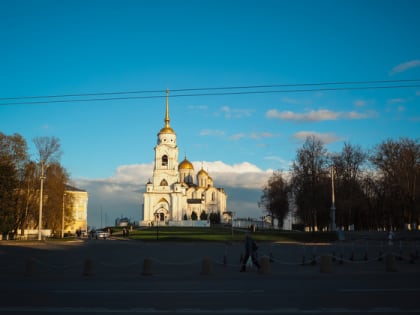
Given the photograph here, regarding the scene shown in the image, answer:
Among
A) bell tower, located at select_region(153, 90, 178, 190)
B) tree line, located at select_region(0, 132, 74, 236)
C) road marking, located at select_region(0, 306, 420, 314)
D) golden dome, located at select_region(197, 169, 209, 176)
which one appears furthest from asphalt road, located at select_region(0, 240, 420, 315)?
golden dome, located at select_region(197, 169, 209, 176)

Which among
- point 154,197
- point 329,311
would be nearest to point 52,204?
point 154,197

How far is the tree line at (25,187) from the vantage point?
53062 millimetres

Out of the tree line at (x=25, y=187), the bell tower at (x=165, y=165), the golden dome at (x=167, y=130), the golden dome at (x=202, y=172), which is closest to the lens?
the tree line at (x=25, y=187)

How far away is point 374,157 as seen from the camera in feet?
203

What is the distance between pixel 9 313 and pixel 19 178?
173 ft

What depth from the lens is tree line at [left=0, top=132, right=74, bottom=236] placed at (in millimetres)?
53062

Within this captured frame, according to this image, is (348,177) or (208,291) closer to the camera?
(208,291)

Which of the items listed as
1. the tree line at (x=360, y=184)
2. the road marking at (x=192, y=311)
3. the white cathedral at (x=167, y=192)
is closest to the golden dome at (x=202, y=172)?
the white cathedral at (x=167, y=192)

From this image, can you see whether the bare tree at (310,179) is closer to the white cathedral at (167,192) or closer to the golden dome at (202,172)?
the white cathedral at (167,192)

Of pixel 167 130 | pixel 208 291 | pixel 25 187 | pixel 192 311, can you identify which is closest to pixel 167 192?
pixel 167 130

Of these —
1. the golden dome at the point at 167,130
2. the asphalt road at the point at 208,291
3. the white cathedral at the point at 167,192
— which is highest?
the golden dome at the point at 167,130

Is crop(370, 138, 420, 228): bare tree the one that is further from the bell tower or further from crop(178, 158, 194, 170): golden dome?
crop(178, 158, 194, 170): golden dome

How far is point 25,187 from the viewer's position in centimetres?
6012

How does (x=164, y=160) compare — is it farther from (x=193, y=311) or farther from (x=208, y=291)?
(x=193, y=311)
